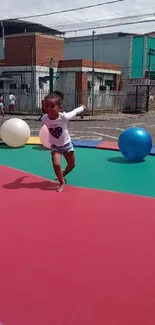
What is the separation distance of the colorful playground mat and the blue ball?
1.08 metres

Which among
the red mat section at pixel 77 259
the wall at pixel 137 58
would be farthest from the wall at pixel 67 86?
the red mat section at pixel 77 259

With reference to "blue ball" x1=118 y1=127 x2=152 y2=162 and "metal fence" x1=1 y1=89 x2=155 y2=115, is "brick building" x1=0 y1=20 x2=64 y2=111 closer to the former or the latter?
"metal fence" x1=1 y1=89 x2=155 y2=115

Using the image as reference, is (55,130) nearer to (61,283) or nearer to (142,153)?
(142,153)

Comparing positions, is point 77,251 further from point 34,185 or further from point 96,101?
point 96,101

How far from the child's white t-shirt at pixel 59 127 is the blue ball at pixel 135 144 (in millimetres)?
1782

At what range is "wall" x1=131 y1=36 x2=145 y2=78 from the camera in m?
32.8

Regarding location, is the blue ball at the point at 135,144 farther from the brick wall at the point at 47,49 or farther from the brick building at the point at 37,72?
the brick wall at the point at 47,49

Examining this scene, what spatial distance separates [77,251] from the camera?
9.43 feet

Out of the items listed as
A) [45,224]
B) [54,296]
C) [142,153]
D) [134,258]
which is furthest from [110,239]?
[142,153]

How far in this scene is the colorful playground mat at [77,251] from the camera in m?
2.15

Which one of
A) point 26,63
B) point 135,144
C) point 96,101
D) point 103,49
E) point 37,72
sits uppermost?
point 103,49

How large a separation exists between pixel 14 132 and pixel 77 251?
5156 mm

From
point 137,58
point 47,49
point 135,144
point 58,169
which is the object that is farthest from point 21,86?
point 58,169

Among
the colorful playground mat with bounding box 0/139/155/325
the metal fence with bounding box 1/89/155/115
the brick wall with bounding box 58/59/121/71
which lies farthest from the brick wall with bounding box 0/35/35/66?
the colorful playground mat with bounding box 0/139/155/325
